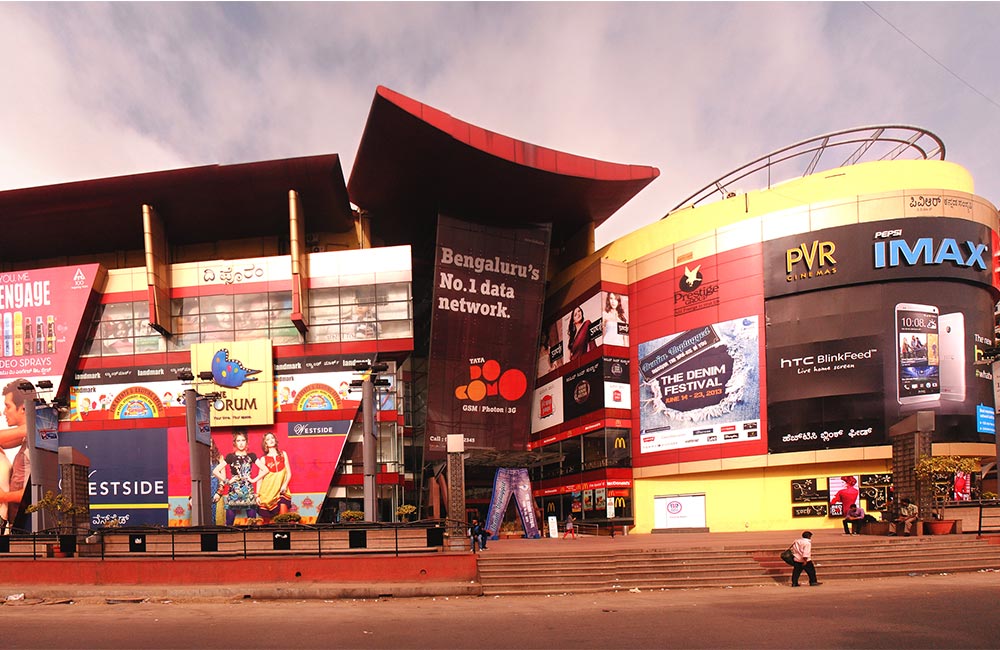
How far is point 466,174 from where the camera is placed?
155ft

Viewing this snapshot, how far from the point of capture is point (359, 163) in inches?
1838

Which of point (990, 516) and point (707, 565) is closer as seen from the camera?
point (707, 565)

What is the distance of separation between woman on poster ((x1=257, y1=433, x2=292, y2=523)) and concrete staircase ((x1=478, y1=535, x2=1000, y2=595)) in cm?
2931

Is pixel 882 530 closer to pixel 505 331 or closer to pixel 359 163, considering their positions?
pixel 505 331

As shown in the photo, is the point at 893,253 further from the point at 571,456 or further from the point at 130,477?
the point at 130,477

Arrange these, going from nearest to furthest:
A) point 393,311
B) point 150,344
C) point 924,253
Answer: point 924,253
point 393,311
point 150,344

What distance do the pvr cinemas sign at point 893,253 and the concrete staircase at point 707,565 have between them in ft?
60.6

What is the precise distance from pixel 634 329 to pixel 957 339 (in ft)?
55.5

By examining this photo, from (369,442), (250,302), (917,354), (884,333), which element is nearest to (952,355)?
(917,354)

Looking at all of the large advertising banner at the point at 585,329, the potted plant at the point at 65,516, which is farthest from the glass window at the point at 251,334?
the potted plant at the point at 65,516

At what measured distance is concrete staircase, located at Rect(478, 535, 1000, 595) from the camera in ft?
64.9

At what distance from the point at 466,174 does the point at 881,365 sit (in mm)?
24734

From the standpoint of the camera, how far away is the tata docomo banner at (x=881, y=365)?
3734 cm

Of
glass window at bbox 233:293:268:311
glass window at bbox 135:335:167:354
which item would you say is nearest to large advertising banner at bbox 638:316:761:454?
glass window at bbox 233:293:268:311
